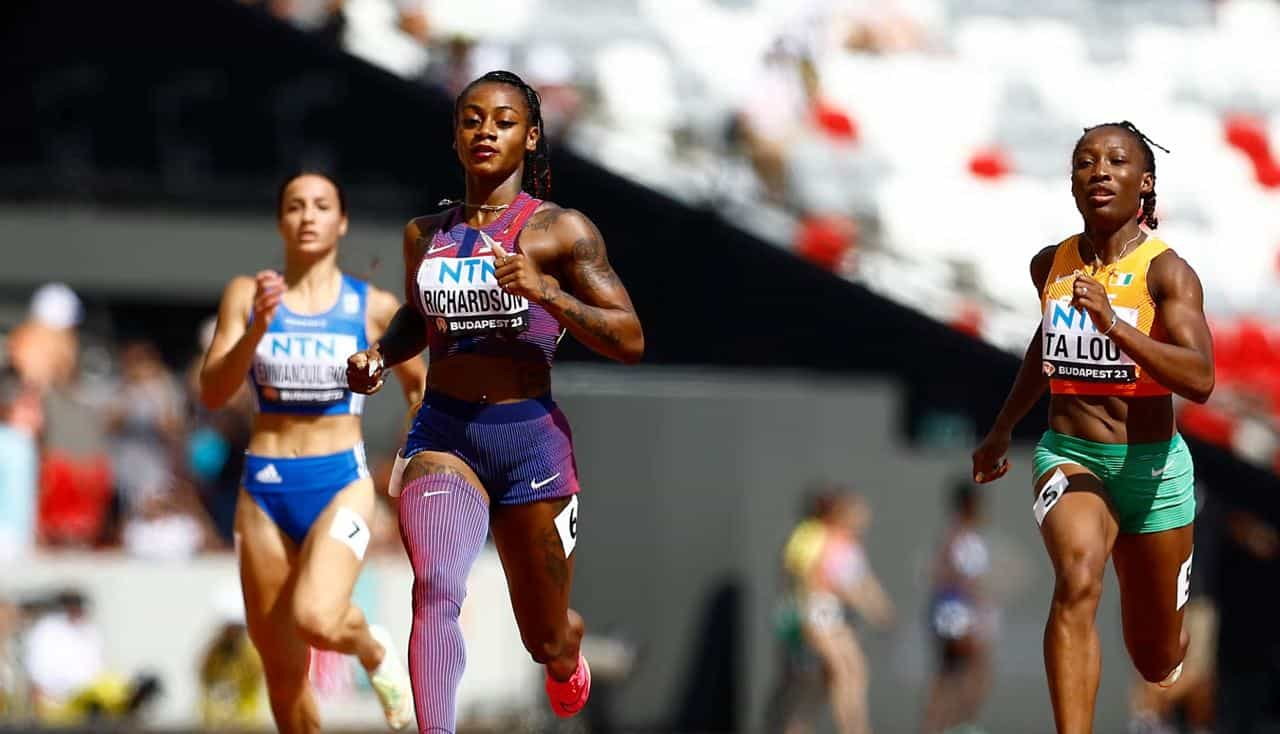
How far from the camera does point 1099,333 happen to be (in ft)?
24.4

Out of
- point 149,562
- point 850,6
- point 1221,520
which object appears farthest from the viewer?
point 850,6

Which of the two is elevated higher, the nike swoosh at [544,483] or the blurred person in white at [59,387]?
the blurred person in white at [59,387]

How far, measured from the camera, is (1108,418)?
770 centimetres

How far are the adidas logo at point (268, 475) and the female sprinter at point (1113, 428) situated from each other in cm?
292

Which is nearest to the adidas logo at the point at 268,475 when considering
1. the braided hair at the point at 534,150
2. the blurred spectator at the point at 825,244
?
the braided hair at the point at 534,150

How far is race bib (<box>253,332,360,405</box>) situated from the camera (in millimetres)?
8805

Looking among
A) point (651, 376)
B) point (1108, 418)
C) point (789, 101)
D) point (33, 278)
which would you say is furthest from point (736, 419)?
point (1108, 418)

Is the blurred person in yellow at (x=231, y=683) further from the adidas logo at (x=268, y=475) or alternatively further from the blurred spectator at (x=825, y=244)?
the adidas logo at (x=268, y=475)

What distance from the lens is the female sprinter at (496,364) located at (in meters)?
7.30

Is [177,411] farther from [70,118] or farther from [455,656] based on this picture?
[455,656]

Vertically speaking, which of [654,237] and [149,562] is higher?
[654,237]

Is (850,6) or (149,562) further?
(850,6)

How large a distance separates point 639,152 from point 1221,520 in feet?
17.9

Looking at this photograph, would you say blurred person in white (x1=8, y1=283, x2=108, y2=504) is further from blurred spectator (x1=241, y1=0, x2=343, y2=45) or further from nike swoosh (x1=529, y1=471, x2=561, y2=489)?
nike swoosh (x1=529, y1=471, x2=561, y2=489)
